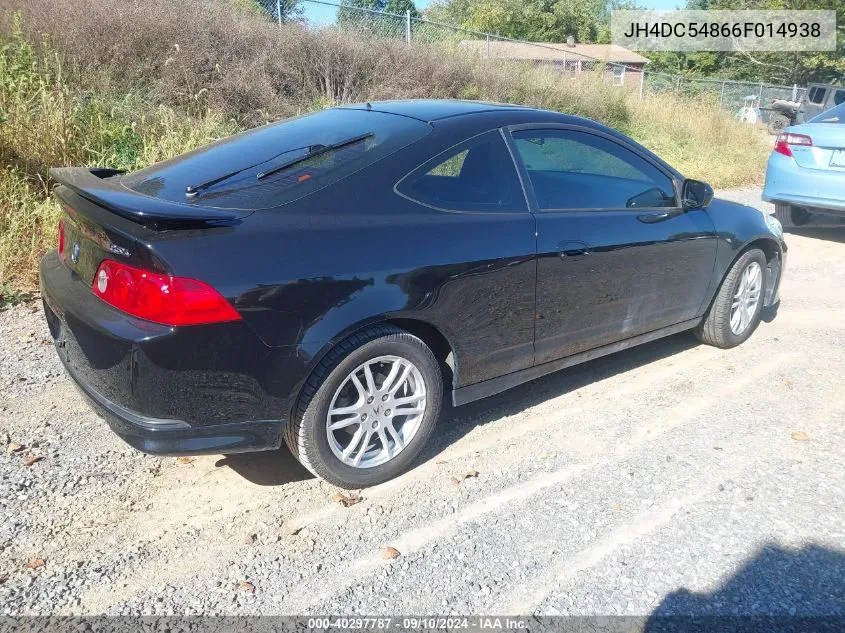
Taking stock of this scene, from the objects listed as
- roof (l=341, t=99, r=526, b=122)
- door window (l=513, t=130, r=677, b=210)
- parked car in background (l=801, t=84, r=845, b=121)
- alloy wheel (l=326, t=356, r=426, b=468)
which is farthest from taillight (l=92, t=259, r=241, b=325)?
parked car in background (l=801, t=84, r=845, b=121)

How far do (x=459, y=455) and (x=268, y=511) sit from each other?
992 millimetres

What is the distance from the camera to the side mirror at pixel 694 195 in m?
4.36

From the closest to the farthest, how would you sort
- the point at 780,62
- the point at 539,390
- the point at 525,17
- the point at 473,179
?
the point at 473,179, the point at 539,390, the point at 780,62, the point at 525,17

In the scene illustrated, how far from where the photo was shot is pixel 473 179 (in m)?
3.45

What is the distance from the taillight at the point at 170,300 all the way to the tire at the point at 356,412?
1.60 feet

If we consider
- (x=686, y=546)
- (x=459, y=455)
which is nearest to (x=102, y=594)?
(x=459, y=455)

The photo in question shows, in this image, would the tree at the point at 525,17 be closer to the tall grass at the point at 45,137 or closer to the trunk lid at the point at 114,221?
the tall grass at the point at 45,137

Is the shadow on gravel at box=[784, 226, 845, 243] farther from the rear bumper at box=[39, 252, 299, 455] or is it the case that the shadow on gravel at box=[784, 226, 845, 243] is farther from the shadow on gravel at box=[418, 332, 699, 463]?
the rear bumper at box=[39, 252, 299, 455]

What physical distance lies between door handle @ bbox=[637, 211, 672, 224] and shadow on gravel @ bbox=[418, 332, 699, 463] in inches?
40.9

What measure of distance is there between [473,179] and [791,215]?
7411 millimetres

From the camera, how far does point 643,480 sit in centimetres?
332

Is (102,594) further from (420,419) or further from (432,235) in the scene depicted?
(432,235)

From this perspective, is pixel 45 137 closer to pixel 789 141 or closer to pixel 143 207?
pixel 143 207

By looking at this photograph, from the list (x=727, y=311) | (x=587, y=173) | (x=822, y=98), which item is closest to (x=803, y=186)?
(x=727, y=311)
